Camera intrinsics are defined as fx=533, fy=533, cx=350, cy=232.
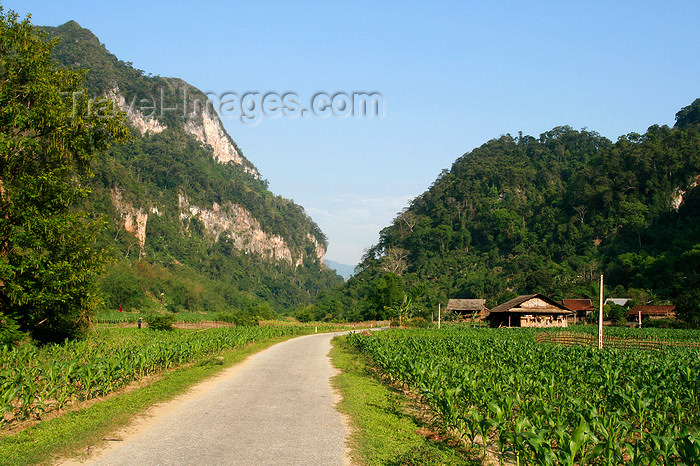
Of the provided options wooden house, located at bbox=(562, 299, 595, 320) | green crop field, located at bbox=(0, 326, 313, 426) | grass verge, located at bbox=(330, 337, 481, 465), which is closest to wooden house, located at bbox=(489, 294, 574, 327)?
wooden house, located at bbox=(562, 299, 595, 320)

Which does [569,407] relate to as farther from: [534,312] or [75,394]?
[534,312]

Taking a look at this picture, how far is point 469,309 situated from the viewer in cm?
7612

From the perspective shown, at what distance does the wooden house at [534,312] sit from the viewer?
5969 centimetres

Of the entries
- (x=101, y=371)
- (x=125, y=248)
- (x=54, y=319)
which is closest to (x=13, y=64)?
(x=54, y=319)

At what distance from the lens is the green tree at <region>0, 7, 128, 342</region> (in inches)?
765

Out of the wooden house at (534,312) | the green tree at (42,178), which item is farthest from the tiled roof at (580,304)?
the green tree at (42,178)

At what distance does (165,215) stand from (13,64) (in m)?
117

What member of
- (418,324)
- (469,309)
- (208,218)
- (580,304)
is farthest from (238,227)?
(418,324)

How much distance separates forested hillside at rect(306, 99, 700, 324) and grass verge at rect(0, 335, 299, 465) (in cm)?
5336

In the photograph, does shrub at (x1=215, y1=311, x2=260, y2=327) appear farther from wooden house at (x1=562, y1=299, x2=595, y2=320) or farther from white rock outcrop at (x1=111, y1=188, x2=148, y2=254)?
white rock outcrop at (x1=111, y1=188, x2=148, y2=254)

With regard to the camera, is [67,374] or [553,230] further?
[553,230]

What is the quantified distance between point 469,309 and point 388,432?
226 feet

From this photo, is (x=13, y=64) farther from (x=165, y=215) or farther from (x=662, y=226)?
(x=165, y=215)

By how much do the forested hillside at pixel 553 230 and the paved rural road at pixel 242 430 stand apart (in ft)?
167
